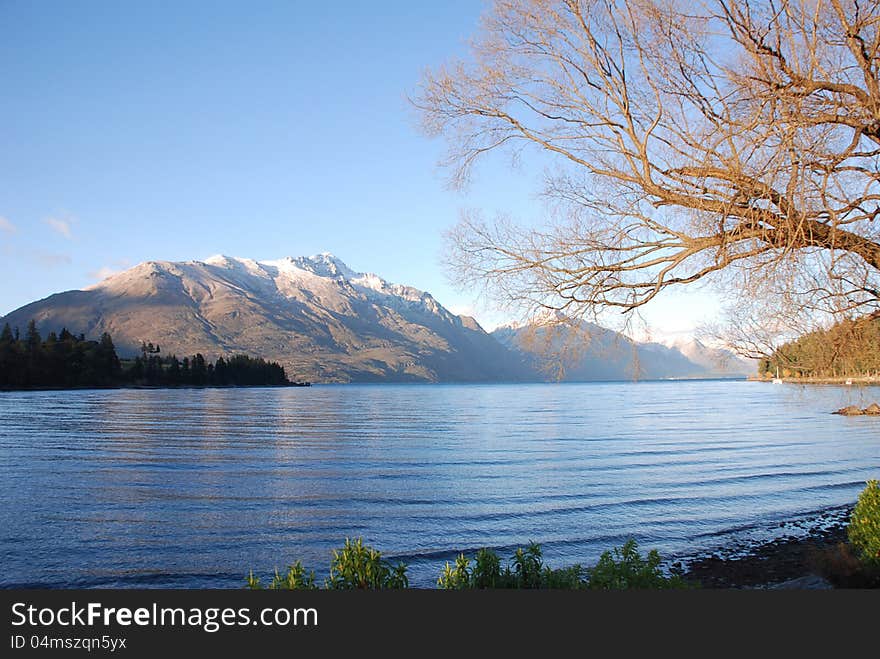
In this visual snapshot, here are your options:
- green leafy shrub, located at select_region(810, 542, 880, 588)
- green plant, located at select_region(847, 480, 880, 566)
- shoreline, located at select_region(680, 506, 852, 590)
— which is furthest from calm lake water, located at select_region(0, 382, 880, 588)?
green leafy shrub, located at select_region(810, 542, 880, 588)

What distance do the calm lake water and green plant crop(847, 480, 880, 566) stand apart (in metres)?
3.62

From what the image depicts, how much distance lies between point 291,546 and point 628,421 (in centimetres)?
5599

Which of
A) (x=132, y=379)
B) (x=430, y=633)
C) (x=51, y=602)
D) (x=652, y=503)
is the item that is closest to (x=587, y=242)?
(x=430, y=633)

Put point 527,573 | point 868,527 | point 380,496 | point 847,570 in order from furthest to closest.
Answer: point 380,496, point 847,570, point 868,527, point 527,573

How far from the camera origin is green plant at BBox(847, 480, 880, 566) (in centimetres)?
1028

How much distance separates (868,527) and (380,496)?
54.9 ft

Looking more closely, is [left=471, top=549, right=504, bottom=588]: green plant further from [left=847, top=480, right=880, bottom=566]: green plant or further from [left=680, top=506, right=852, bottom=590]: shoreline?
[left=847, top=480, right=880, bottom=566]: green plant

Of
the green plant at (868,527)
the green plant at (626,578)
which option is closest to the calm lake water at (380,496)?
the green plant at (868,527)

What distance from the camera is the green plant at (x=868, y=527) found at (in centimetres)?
1028

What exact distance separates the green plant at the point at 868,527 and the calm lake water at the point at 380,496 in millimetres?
3616

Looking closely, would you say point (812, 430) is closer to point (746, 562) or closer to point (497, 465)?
point (497, 465)

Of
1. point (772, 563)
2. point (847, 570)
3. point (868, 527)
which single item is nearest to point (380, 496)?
point (772, 563)

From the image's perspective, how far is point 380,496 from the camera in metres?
24.3

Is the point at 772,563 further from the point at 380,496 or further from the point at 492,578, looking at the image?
the point at 380,496
